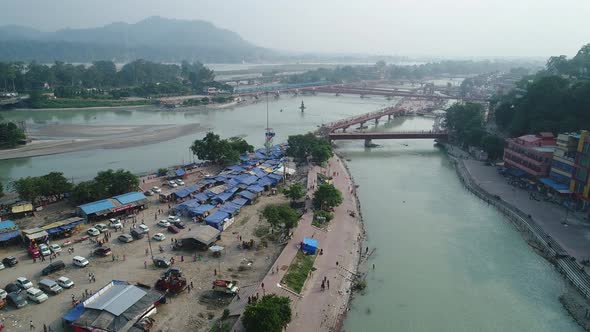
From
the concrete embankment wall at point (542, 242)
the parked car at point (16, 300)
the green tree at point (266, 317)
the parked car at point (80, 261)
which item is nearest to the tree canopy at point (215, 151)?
the parked car at point (80, 261)

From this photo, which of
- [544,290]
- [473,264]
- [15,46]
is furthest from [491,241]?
[15,46]

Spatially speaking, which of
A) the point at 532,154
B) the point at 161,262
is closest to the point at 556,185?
the point at 532,154

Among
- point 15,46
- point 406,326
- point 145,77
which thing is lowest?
point 406,326

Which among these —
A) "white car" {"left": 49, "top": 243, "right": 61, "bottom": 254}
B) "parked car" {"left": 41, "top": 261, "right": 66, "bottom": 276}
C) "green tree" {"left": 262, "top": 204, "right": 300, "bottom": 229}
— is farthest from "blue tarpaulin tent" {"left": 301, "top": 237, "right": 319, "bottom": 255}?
"white car" {"left": 49, "top": 243, "right": 61, "bottom": 254}

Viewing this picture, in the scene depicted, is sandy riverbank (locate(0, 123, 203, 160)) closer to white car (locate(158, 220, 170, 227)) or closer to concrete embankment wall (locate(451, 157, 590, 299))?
white car (locate(158, 220, 170, 227))

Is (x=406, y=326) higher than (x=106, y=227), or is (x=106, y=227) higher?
(x=106, y=227)

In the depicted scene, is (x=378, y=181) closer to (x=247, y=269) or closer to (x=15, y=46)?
(x=247, y=269)
